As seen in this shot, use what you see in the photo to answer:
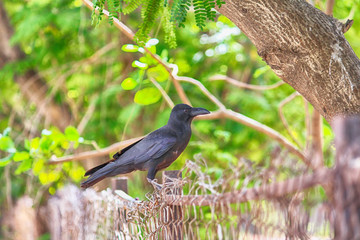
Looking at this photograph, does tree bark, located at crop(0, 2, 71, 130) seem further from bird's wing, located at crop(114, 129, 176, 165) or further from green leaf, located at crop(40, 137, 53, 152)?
bird's wing, located at crop(114, 129, 176, 165)

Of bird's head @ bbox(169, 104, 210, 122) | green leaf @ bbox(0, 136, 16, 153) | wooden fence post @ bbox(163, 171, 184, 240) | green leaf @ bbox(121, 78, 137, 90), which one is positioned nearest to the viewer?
wooden fence post @ bbox(163, 171, 184, 240)

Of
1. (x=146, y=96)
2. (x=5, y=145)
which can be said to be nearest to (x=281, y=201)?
(x=146, y=96)

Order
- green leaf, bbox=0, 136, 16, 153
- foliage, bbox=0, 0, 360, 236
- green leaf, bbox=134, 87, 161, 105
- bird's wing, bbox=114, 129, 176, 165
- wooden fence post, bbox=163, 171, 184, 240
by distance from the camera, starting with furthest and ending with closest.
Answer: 1. foliage, bbox=0, 0, 360, 236
2. green leaf, bbox=0, 136, 16, 153
3. green leaf, bbox=134, 87, 161, 105
4. bird's wing, bbox=114, 129, 176, 165
5. wooden fence post, bbox=163, 171, 184, 240

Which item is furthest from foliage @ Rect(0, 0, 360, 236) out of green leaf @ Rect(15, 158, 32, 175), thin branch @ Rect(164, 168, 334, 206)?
thin branch @ Rect(164, 168, 334, 206)

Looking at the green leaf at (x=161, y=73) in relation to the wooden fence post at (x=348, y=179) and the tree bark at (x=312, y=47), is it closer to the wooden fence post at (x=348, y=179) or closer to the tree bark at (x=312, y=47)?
the tree bark at (x=312, y=47)

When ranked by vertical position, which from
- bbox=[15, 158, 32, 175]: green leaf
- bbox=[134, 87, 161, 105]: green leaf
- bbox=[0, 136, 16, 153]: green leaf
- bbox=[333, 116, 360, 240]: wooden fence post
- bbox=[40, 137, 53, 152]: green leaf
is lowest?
bbox=[333, 116, 360, 240]: wooden fence post

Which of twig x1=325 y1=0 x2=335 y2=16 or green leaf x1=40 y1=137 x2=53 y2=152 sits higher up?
twig x1=325 y1=0 x2=335 y2=16

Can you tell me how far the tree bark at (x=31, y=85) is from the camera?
23.5 feet

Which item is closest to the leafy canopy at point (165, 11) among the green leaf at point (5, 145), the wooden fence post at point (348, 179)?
the wooden fence post at point (348, 179)

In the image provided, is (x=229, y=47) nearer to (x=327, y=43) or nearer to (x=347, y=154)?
(x=327, y=43)

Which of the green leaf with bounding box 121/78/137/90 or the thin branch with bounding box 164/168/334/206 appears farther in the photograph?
the green leaf with bounding box 121/78/137/90

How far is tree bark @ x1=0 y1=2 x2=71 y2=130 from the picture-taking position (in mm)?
7148

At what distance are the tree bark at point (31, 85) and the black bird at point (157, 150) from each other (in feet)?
14.6

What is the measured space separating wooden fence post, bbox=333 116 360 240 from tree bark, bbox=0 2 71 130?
6569 mm
